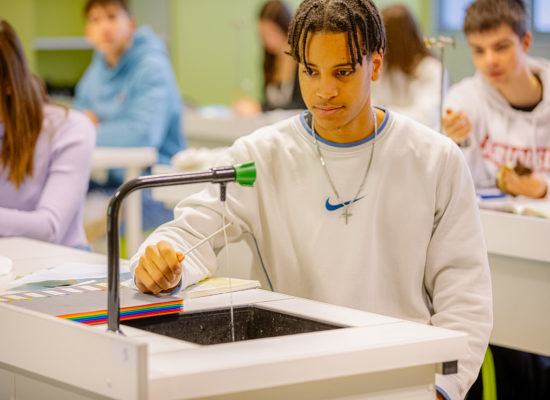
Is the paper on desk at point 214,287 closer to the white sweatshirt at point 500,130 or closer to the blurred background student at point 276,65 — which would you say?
the white sweatshirt at point 500,130

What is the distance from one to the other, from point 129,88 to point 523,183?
2.21m

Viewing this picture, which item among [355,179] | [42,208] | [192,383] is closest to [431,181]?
[355,179]

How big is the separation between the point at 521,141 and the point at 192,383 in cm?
175

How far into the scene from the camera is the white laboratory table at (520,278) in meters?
2.00

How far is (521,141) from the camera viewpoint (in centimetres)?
248

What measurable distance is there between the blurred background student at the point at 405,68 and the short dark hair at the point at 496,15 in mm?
1164

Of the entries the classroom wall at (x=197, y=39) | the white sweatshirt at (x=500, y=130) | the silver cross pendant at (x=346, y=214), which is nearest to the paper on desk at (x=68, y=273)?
the silver cross pendant at (x=346, y=214)

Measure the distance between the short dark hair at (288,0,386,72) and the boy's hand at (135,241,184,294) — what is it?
1.27 ft

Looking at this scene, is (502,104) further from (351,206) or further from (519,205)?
(351,206)

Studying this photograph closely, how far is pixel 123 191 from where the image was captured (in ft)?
3.74

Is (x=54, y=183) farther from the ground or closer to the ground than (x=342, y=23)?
closer to the ground

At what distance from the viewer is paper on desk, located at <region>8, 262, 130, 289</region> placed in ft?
4.99

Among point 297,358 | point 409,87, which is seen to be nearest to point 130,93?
point 409,87

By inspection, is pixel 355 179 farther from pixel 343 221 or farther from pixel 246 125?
pixel 246 125
